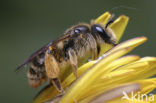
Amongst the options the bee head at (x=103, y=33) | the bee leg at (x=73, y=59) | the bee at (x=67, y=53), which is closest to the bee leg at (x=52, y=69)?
the bee at (x=67, y=53)

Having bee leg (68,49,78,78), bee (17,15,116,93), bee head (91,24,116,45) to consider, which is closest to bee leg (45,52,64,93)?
bee (17,15,116,93)

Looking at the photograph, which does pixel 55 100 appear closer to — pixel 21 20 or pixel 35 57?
pixel 35 57

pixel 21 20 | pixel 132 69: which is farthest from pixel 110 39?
pixel 21 20

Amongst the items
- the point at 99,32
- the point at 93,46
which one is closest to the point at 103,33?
the point at 99,32

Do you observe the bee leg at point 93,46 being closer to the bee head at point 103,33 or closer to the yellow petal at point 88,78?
the bee head at point 103,33

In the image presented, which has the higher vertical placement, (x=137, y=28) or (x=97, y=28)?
(x=137, y=28)
